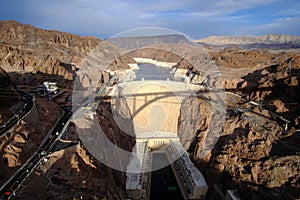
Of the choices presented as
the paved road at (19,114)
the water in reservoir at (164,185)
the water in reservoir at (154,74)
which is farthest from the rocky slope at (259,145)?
the water in reservoir at (154,74)

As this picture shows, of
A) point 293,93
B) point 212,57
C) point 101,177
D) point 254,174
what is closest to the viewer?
point 101,177

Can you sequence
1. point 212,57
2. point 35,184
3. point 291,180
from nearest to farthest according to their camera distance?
point 35,184
point 291,180
point 212,57

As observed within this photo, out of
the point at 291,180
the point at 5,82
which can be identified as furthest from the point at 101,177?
the point at 291,180

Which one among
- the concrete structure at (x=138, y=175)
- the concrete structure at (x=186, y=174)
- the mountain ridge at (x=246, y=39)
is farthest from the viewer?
the mountain ridge at (x=246, y=39)

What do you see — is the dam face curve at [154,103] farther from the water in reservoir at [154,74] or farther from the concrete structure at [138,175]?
the water in reservoir at [154,74]

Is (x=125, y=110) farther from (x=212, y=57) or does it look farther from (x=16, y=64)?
(x=212, y=57)

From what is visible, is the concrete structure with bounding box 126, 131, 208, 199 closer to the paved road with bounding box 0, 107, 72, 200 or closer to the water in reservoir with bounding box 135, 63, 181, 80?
the paved road with bounding box 0, 107, 72, 200
